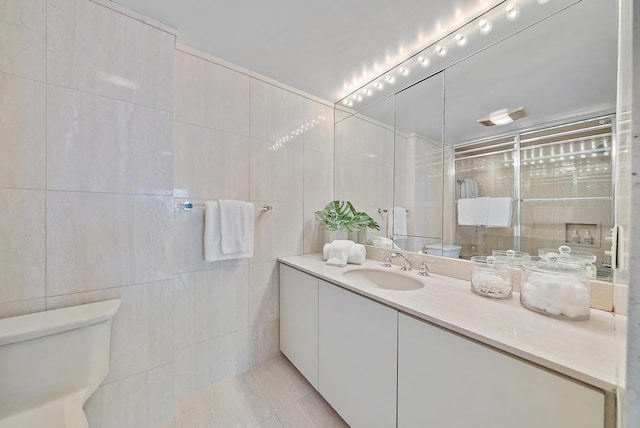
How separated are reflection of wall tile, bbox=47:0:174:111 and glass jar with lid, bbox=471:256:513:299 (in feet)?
6.00

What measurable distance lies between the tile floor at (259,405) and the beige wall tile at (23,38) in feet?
6.08

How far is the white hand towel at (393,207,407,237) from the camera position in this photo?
1741mm

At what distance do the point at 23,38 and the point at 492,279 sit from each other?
2.28 meters

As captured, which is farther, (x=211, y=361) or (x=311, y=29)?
(x=211, y=361)

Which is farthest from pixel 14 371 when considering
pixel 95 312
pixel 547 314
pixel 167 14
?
pixel 547 314

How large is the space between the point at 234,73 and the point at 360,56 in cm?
89

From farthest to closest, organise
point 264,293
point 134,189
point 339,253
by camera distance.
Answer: point 264,293, point 339,253, point 134,189

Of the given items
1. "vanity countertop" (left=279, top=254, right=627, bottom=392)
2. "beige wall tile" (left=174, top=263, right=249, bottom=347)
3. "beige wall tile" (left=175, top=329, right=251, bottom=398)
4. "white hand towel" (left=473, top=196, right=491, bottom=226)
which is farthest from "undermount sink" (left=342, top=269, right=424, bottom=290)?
"beige wall tile" (left=175, top=329, right=251, bottom=398)

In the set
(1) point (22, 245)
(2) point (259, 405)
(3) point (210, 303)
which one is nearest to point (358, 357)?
(2) point (259, 405)

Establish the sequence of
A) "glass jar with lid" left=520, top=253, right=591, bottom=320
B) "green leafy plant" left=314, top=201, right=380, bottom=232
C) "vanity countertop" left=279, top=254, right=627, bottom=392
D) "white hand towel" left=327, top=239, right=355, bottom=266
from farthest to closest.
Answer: "green leafy plant" left=314, top=201, right=380, bottom=232 < "white hand towel" left=327, top=239, right=355, bottom=266 < "glass jar with lid" left=520, top=253, right=591, bottom=320 < "vanity countertop" left=279, top=254, right=627, bottom=392

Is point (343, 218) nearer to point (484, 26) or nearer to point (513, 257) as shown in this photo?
point (513, 257)

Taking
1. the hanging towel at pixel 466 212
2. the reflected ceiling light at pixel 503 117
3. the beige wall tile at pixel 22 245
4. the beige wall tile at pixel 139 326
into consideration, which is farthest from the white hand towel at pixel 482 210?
the beige wall tile at pixel 22 245

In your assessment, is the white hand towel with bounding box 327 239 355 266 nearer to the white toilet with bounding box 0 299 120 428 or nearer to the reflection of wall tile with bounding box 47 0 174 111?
the white toilet with bounding box 0 299 120 428

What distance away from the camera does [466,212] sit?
1.36 meters
